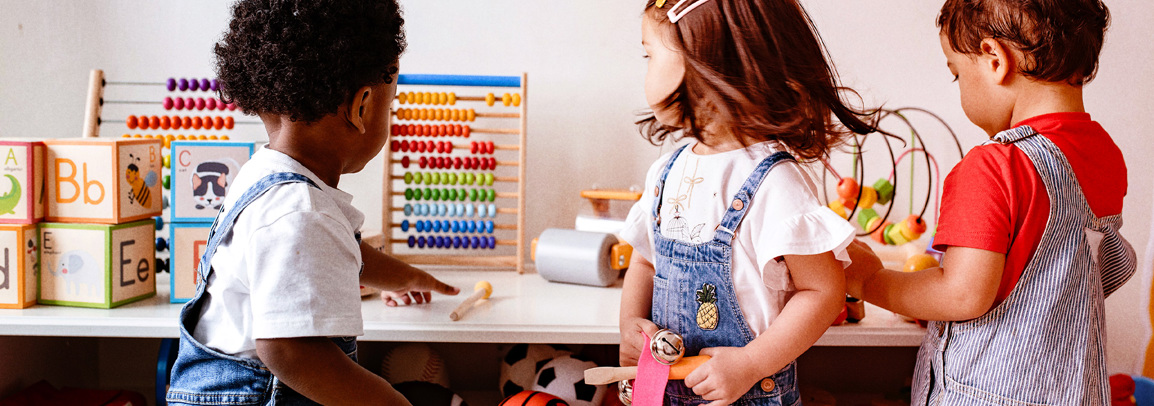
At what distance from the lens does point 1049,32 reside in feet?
2.82

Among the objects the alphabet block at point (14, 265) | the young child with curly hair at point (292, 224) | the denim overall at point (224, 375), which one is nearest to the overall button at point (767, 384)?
the young child with curly hair at point (292, 224)

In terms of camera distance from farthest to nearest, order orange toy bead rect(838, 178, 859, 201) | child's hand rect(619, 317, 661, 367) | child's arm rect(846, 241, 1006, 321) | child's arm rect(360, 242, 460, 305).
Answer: orange toy bead rect(838, 178, 859, 201) → child's arm rect(360, 242, 460, 305) → child's hand rect(619, 317, 661, 367) → child's arm rect(846, 241, 1006, 321)

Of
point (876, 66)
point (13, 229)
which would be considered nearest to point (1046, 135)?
point (876, 66)

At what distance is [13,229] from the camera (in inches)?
46.3

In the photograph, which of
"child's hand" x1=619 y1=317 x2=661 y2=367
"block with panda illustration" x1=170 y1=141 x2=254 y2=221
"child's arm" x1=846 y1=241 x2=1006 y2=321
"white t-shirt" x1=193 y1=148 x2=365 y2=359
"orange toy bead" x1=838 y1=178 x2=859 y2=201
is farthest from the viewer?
"orange toy bead" x1=838 y1=178 x2=859 y2=201

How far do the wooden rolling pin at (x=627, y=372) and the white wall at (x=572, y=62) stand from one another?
79 centimetres

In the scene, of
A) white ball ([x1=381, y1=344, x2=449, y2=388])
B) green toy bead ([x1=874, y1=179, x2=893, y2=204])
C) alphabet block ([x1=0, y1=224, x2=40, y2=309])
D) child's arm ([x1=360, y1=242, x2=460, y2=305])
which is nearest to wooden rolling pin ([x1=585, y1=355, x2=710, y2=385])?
child's arm ([x1=360, y1=242, x2=460, y2=305])

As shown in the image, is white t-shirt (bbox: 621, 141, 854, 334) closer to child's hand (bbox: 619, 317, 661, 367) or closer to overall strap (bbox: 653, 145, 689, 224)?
overall strap (bbox: 653, 145, 689, 224)

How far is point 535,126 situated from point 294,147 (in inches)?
34.7

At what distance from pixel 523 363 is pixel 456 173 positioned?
1.60ft

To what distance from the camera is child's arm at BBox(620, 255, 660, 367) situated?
100 cm

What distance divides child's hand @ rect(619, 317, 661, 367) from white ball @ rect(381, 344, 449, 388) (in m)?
0.61

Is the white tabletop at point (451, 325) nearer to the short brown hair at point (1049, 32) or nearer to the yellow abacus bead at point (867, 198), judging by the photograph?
the yellow abacus bead at point (867, 198)

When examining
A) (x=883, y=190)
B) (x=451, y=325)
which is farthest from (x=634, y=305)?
(x=883, y=190)
